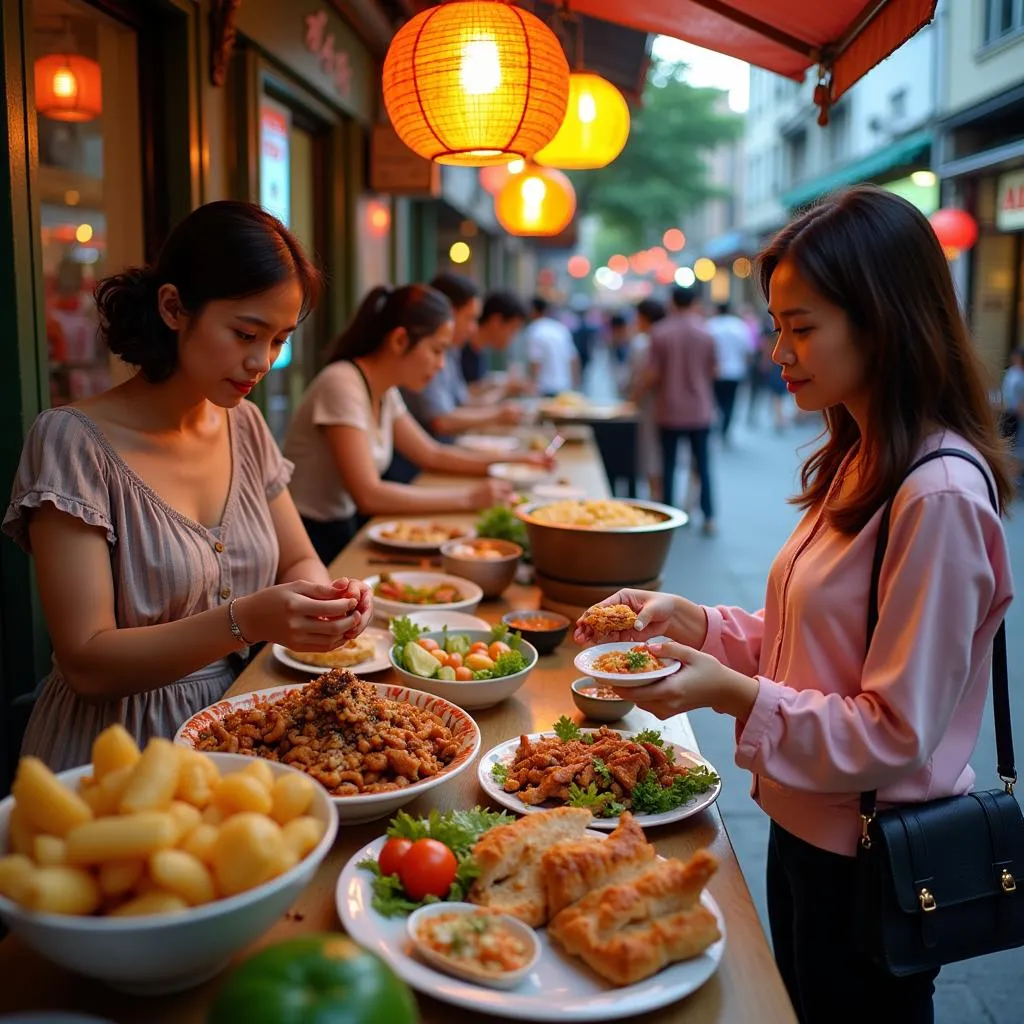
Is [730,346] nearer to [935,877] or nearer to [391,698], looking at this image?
[391,698]

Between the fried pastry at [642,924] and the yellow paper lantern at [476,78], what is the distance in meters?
2.29

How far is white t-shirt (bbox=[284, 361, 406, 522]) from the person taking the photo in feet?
14.0

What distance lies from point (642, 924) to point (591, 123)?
3.92 metres

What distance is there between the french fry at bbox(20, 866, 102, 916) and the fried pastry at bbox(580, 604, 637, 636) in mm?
1102

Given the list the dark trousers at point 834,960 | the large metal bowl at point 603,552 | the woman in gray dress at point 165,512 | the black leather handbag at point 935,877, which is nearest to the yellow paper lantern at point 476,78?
the woman in gray dress at point 165,512

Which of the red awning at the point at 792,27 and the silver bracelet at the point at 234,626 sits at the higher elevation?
the red awning at the point at 792,27

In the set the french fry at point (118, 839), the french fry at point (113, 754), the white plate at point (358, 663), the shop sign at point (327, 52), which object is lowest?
the white plate at point (358, 663)

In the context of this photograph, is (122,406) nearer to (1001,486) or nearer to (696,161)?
(1001,486)

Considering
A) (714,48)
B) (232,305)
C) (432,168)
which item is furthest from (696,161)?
(232,305)

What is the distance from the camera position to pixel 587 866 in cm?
142

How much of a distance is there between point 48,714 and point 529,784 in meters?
1.18

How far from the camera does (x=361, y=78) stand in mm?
7238

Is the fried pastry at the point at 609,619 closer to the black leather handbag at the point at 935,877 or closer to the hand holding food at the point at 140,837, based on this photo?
the black leather handbag at the point at 935,877

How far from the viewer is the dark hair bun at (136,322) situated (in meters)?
2.36
